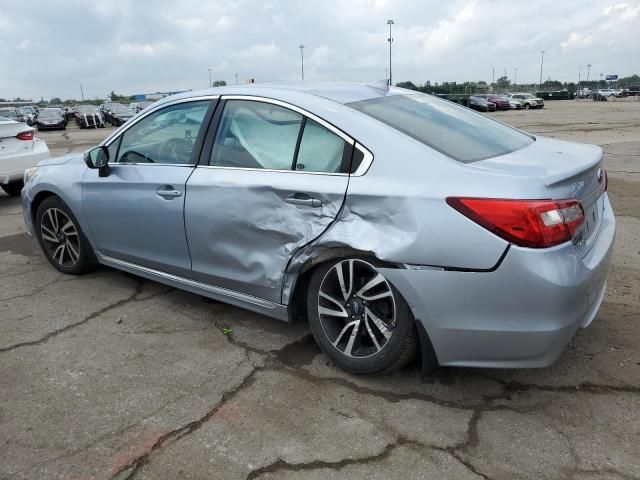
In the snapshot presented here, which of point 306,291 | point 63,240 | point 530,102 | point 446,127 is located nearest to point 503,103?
point 530,102

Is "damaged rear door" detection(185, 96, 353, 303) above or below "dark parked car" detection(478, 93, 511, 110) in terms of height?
above

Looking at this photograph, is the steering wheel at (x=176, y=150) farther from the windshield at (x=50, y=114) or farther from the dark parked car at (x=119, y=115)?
the windshield at (x=50, y=114)

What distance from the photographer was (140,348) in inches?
133

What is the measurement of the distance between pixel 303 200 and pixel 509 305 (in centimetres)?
116

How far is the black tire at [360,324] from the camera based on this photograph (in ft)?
8.82

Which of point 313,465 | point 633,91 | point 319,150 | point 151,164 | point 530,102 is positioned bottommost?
point 633,91

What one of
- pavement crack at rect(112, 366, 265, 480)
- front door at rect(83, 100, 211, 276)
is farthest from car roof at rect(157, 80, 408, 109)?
pavement crack at rect(112, 366, 265, 480)

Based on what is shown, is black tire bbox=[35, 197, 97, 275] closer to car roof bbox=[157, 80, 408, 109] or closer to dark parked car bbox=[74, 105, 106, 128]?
car roof bbox=[157, 80, 408, 109]

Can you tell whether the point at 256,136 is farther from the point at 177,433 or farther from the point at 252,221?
the point at 177,433

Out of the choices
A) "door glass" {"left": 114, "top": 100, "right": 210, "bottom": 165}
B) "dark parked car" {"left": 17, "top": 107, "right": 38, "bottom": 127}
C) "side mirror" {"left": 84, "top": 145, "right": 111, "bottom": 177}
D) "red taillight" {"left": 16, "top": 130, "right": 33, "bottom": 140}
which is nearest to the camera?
"door glass" {"left": 114, "top": 100, "right": 210, "bottom": 165}

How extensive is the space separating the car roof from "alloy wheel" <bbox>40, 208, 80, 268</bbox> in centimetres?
149

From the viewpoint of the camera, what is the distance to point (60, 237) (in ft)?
15.1

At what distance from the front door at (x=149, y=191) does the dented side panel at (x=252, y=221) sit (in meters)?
0.16

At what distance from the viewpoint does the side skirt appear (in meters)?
3.19
